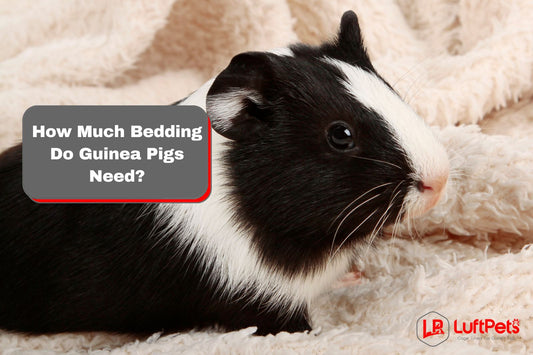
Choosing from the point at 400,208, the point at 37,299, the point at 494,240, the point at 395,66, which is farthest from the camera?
the point at 395,66

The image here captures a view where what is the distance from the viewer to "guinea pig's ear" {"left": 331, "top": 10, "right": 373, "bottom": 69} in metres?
0.98

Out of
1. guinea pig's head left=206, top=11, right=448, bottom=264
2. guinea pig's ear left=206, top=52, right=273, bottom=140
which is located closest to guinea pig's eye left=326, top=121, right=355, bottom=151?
guinea pig's head left=206, top=11, right=448, bottom=264

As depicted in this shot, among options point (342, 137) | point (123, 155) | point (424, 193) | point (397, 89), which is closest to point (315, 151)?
point (342, 137)

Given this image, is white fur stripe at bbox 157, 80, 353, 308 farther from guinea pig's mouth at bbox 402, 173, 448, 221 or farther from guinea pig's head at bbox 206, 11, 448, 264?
guinea pig's mouth at bbox 402, 173, 448, 221

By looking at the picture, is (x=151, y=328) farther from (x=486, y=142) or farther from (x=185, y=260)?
(x=486, y=142)

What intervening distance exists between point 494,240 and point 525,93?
1.56 feet

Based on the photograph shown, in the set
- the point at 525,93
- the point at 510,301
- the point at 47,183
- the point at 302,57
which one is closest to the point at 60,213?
the point at 47,183

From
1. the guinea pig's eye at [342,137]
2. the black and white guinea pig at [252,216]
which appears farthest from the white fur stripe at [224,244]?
the guinea pig's eye at [342,137]

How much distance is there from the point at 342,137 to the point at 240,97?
0.51 ft

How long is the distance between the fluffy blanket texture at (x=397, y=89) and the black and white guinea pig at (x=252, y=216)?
0.07 meters

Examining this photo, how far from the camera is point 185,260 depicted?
3.03 feet

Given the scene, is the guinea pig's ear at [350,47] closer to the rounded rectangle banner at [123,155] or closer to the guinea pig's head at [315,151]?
the guinea pig's head at [315,151]

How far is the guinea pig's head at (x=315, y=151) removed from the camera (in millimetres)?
850

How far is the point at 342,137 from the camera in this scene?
2.81 ft
